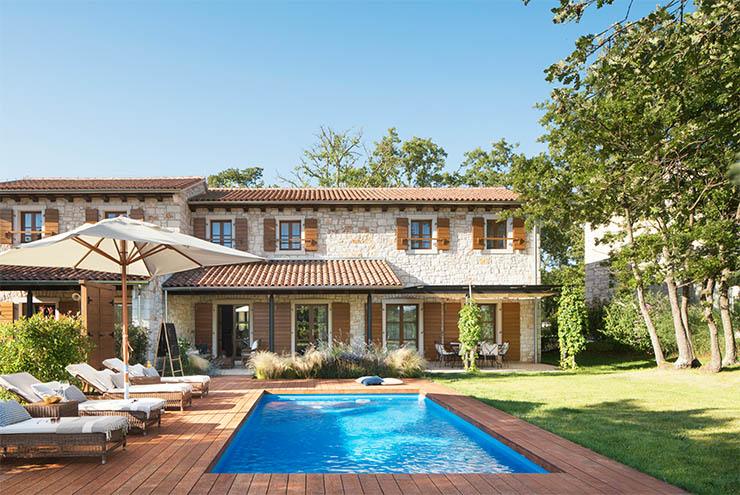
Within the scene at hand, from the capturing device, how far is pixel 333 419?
9.45m

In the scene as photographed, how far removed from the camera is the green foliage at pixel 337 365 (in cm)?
1346

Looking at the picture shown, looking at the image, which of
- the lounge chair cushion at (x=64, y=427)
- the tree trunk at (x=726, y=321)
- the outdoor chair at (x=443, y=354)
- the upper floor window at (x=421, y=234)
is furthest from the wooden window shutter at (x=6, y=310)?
the tree trunk at (x=726, y=321)

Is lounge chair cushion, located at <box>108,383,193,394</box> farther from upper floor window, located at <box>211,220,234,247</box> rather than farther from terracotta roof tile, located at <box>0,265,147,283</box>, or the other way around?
upper floor window, located at <box>211,220,234,247</box>

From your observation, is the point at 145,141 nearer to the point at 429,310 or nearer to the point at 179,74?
the point at 179,74

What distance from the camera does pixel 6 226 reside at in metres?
17.0

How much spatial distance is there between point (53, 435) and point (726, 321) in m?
14.8

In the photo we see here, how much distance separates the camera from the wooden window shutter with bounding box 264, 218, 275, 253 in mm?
18031

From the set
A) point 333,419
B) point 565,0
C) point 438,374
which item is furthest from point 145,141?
point 565,0

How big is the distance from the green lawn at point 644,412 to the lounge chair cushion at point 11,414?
6.16 m

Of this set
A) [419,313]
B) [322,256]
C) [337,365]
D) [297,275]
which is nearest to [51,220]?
[297,275]

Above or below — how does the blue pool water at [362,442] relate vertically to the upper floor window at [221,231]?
below

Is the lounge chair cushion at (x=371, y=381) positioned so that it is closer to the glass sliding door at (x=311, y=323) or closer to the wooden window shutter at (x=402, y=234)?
the glass sliding door at (x=311, y=323)

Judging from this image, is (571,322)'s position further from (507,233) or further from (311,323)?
(311,323)

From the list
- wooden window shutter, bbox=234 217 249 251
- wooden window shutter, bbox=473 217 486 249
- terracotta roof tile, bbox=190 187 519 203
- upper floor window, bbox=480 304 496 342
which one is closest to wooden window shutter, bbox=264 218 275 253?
wooden window shutter, bbox=234 217 249 251
